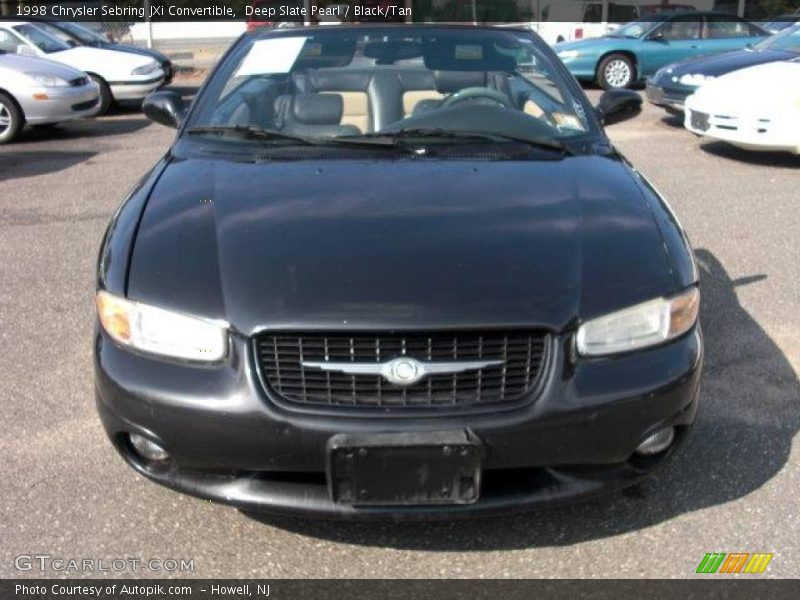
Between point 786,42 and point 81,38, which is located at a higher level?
point 786,42

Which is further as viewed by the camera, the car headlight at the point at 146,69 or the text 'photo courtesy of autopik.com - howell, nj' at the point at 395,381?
the car headlight at the point at 146,69

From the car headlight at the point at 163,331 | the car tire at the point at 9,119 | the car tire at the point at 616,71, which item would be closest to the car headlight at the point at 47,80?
the car tire at the point at 9,119

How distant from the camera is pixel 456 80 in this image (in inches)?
165

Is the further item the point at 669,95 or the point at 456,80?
the point at 669,95

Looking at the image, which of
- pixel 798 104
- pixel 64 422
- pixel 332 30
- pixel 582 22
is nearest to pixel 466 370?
pixel 64 422

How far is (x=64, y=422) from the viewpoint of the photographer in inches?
139

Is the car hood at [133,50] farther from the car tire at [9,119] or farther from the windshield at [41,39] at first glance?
the car tire at [9,119]

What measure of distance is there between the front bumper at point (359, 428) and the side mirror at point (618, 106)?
201 centimetres

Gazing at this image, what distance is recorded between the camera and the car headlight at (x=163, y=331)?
248cm

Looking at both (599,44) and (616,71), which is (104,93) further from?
(616,71)

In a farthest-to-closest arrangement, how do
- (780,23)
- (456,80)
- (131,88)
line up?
(780,23)
(131,88)
(456,80)
